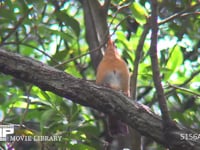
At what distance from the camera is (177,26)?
4.64 meters

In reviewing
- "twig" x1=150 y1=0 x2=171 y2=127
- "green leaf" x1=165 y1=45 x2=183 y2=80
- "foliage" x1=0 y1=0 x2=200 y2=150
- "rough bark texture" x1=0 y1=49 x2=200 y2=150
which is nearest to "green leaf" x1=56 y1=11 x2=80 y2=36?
"foliage" x1=0 y1=0 x2=200 y2=150

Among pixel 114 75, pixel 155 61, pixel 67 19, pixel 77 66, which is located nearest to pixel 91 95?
pixel 155 61

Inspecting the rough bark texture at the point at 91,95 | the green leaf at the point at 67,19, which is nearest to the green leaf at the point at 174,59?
the green leaf at the point at 67,19

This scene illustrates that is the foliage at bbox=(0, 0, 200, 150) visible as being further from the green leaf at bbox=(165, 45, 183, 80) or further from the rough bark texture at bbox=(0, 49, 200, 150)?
the rough bark texture at bbox=(0, 49, 200, 150)

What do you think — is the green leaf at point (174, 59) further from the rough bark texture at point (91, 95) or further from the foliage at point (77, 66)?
Answer: the rough bark texture at point (91, 95)

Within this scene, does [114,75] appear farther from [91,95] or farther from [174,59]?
[91,95]

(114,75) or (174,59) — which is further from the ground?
(174,59)

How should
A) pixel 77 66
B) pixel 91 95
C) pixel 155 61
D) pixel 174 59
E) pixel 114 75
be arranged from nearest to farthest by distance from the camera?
pixel 155 61
pixel 91 95
pixel 114 75
pixel 174 59
pixel 77 66

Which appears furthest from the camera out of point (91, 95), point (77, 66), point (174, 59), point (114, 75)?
point (77, 66)

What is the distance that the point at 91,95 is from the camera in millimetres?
3236

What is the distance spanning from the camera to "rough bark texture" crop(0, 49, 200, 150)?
318 cm

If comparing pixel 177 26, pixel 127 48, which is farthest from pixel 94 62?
pixel 177 26

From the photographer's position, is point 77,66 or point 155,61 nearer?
point 155,61

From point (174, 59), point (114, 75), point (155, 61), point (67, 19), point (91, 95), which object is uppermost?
point (67, 19)
